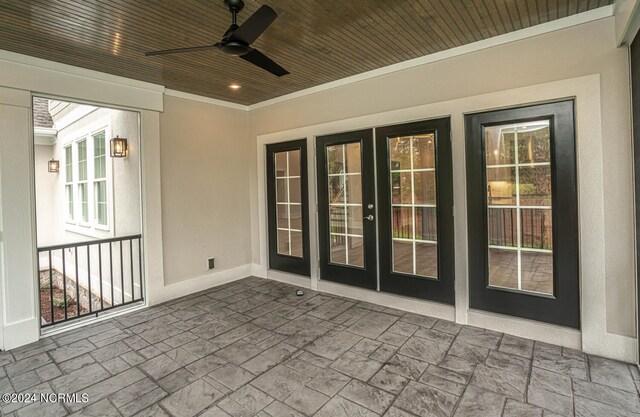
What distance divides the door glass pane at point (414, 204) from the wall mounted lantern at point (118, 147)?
3.58 metres

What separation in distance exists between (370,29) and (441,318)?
118 inches

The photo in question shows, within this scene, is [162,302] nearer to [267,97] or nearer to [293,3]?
[267,97]

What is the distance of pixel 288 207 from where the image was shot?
16.3 ft

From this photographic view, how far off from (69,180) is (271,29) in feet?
20.4

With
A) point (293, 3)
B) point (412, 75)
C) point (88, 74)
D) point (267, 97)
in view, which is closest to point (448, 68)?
point (412, 75)

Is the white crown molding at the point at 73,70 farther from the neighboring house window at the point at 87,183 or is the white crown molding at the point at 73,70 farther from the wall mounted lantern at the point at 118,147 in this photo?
the neighboring house window at the point at 87,183

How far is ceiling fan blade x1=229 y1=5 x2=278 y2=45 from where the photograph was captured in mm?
2074

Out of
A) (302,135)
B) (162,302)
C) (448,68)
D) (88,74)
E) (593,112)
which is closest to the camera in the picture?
(593,112)

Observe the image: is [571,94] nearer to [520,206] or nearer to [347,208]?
[520,206]

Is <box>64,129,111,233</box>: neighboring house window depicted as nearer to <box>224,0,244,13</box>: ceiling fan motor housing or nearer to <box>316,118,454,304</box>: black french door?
<box>316,118,454,304</box>: black french door

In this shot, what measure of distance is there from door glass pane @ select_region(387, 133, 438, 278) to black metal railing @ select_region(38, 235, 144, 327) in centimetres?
333

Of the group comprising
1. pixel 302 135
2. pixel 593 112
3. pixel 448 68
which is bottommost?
pixel 593 112

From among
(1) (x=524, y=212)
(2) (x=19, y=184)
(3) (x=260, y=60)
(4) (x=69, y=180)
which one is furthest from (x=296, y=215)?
(4) (x=69, y=180)

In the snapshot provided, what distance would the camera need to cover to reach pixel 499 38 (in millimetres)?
3035
